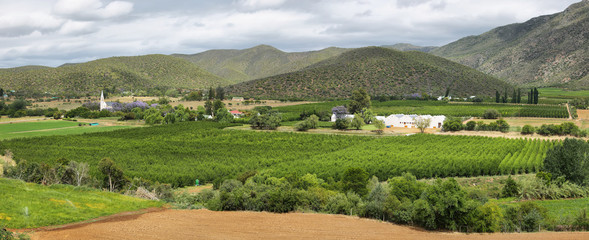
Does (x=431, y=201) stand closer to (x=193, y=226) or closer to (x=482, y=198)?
(x=482, y=198)

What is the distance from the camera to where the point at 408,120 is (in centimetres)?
8450

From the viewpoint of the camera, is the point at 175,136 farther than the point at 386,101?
No

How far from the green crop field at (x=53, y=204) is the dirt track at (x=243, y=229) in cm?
116

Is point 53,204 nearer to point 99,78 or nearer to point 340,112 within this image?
point 340,112

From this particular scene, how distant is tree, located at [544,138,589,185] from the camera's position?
127 feet

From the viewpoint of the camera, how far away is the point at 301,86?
507 ft

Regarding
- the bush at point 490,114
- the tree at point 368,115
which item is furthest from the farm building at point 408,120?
the bush at point 490,114

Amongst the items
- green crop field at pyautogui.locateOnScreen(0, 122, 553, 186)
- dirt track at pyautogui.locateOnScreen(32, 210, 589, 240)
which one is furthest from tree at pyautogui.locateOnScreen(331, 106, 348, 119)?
dirt track at pyautogui.locateOnScreen(32, 210, 589, 240)

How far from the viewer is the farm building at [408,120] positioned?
82500 millimetres

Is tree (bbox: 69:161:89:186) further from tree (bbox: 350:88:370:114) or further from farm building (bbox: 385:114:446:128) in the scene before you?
tree (bbox: 350:88:370:114)

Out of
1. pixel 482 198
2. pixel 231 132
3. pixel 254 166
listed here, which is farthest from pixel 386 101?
pixel 482 198

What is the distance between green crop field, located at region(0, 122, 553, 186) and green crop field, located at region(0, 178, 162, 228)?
11439mm

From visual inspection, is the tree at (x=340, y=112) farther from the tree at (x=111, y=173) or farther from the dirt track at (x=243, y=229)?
the dirt track at (x=243, y=229)

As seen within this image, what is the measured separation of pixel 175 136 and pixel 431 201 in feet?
166
